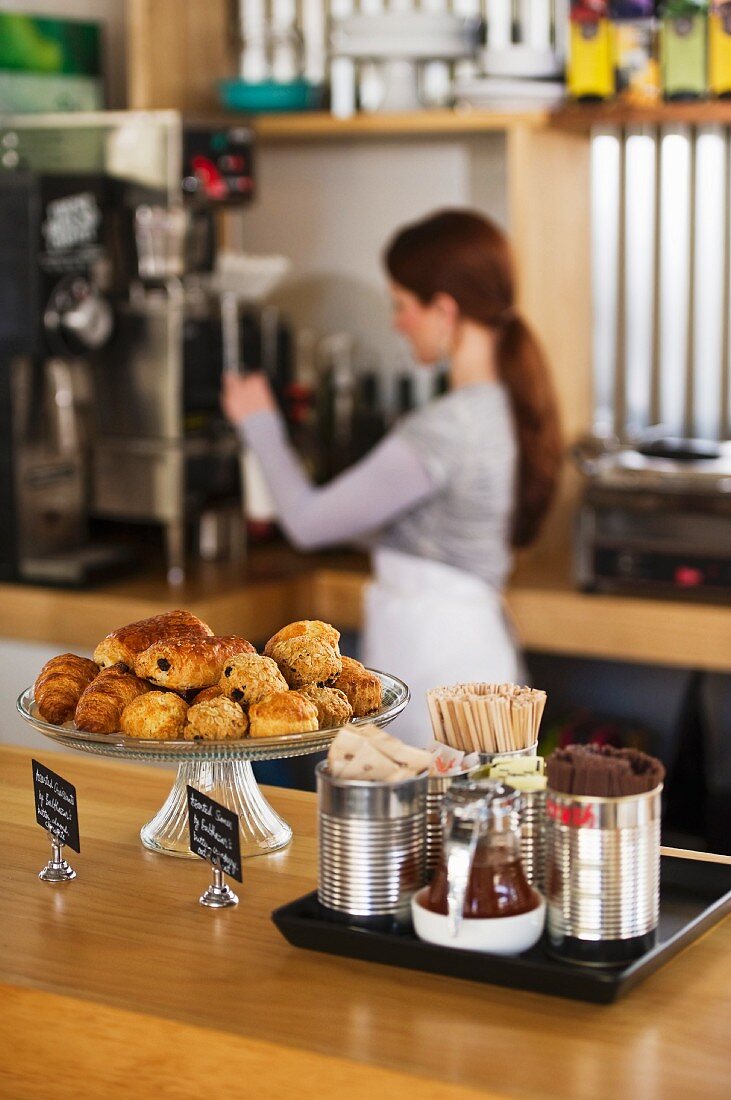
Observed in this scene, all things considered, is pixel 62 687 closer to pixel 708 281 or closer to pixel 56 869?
pixel 56 869

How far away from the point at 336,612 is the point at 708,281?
44.6 inches

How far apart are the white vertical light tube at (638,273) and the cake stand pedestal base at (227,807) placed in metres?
2.34

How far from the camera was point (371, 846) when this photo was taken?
1212mm

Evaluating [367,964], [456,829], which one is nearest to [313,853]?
[367,964]

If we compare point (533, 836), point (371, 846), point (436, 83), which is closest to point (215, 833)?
point (371, 846)

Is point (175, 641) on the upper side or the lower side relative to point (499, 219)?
lower

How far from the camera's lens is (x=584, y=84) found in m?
3.28

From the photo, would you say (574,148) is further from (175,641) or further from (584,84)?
(175,641)

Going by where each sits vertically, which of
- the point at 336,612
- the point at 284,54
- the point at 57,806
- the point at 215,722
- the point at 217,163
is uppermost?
the point at 284,54

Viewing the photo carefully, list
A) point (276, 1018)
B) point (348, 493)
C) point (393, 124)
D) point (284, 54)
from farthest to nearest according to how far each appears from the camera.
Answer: point (284, 54)
point (393, 124)
point (348, 493)
point (276, 1018)

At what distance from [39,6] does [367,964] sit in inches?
116

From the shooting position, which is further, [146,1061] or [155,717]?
[155,717]

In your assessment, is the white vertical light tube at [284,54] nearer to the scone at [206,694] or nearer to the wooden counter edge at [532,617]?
the wooden counter edge at [532,617]

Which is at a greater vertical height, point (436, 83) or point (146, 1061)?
point (436, 83)
